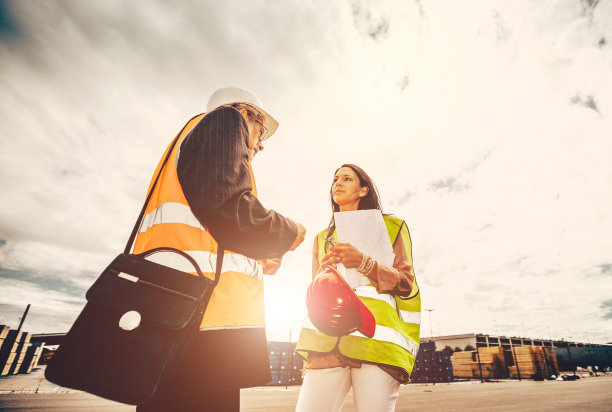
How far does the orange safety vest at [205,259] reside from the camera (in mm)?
1037

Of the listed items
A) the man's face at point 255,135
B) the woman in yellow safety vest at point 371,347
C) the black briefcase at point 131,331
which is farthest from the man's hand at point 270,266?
the man's face at point 255,135

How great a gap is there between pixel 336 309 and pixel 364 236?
0.47 metres

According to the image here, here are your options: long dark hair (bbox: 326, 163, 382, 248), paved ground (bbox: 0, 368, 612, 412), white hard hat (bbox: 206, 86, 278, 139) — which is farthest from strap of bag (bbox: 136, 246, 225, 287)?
paved ground (bbox: 0, 368, 612, 412)

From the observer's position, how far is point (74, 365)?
2.76 ft

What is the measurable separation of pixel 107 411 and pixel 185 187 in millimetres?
7761

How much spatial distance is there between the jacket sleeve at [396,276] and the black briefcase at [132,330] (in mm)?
863

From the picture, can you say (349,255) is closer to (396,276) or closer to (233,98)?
(396,276)

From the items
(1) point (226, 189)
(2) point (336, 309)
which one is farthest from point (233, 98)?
(2) point (336, 309)

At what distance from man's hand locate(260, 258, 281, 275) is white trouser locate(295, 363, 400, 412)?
616mm

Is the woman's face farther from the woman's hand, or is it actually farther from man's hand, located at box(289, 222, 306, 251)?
man's hand, located at box(289, 222, 306, 251)

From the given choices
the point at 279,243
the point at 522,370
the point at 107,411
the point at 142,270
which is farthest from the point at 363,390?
the point at 522,370

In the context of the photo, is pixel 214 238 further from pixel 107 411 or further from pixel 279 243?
pixel 107 411

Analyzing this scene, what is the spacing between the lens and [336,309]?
1.42m

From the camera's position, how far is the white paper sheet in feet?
5.44
